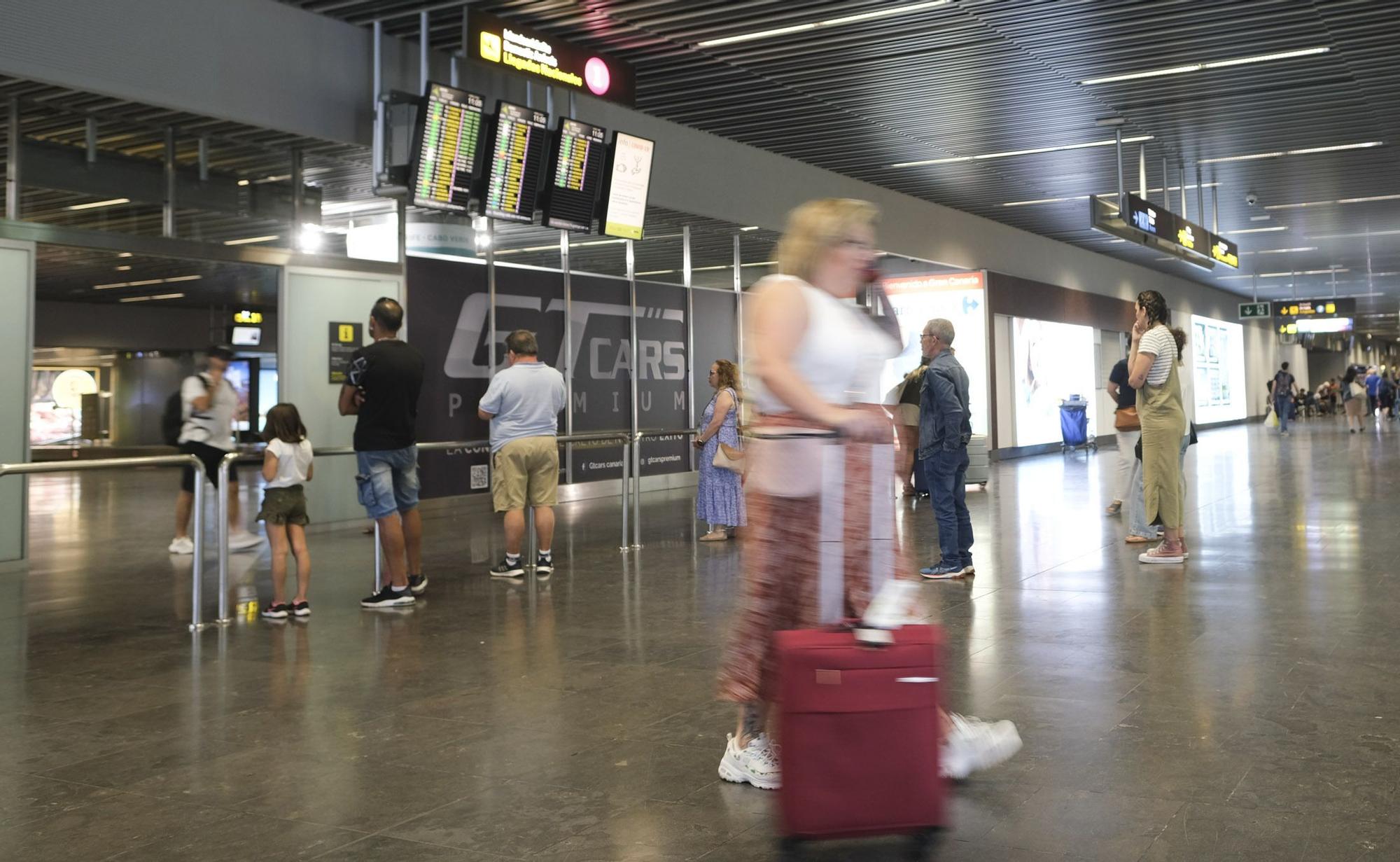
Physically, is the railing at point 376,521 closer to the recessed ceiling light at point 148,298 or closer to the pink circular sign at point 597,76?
the pink circular sign at point 597,76

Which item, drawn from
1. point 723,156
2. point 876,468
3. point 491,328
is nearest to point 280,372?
point 491,328

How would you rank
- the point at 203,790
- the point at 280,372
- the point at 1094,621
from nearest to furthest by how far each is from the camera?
the point at 203,790 → the point at 1094,621 → the point at 280,372

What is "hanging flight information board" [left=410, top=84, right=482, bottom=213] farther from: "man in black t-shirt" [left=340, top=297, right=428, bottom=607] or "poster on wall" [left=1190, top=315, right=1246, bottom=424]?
"poster on wall" [left=1190, top=315, right=1246, bottom=424]

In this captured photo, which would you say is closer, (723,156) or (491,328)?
(491,328)

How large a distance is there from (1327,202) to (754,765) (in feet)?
64.6

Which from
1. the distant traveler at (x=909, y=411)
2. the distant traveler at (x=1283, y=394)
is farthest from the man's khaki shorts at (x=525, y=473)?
the distant traveler at (x=1283, y=394)

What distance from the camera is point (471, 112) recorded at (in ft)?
29.4

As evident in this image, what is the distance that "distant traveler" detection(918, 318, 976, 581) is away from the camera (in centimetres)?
688

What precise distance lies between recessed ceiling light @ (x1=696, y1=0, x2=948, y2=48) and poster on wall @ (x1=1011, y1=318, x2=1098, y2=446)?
12655 mm

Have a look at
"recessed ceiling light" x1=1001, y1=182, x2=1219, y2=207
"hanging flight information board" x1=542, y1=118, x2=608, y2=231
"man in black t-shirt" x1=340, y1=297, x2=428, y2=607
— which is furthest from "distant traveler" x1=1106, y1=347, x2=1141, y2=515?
"recessed ceiling light" x1=1001, y1=182, x2=1219, y2=207

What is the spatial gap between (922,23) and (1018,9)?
0.79 meters

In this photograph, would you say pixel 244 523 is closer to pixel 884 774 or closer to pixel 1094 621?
pixel 1094 621

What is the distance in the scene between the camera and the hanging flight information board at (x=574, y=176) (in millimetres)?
9734

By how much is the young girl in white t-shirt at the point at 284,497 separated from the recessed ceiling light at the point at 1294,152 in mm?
13647
